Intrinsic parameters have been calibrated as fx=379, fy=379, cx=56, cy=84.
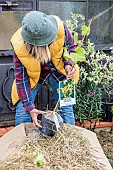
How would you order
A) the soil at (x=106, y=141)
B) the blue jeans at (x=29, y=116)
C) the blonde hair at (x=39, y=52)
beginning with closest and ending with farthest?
the blonde hair at (x=39, y=52) < the blue jeans at (x=29, y=116) < the soil at (x=106, y=141)

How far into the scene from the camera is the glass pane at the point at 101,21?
3.85 metres

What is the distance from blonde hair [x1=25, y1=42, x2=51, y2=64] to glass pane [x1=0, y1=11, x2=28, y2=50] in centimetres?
112

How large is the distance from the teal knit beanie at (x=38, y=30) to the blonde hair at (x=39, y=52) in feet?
0.21

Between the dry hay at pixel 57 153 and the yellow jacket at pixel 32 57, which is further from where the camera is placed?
the yellow jacket at pixel 32 57

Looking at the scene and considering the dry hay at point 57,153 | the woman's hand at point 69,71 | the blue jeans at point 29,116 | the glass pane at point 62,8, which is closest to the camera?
the dry hay at point 57,153

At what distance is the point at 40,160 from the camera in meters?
1.90

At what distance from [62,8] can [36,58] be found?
1.38 meters

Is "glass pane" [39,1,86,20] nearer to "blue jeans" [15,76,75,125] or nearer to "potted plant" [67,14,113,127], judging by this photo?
"potted plant" [67,14,113,127]

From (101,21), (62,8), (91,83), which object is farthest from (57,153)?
(101,21)

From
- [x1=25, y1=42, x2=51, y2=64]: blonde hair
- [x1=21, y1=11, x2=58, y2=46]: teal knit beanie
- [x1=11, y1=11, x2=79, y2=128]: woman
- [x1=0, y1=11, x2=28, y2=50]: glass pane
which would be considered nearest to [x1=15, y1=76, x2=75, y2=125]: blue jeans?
[x1=11, y1=11, x2=79, y2=128]: woman

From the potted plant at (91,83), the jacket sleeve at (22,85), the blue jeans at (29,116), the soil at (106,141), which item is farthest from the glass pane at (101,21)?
the jacket sleeve at (22,85)

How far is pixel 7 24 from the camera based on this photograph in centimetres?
351

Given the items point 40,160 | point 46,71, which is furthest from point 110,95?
point 40,160

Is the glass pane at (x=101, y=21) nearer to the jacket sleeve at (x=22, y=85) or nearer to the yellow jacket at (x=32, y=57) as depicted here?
the yellow jacket at (x=32, y=57)
